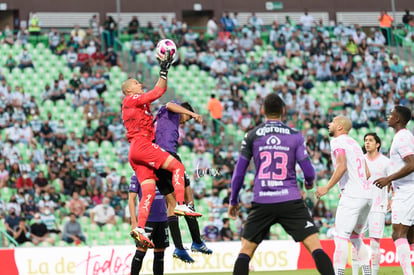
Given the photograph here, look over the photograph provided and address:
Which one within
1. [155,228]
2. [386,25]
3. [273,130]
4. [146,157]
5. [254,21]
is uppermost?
[254,21]

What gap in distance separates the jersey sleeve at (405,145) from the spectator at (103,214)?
37.1 feet

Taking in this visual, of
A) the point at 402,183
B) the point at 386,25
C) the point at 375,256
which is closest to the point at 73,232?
the point at 375,256

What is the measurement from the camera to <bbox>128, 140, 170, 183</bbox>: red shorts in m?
11.3

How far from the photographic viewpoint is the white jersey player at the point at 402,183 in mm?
11422

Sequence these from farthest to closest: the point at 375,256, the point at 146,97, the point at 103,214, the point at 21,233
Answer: the point at 103,214
the point at 21,233
the point at 375,256
the point at 146,97

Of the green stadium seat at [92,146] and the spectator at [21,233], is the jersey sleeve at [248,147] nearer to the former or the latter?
the spectator at [21,233]

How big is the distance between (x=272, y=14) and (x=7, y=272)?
898 inches

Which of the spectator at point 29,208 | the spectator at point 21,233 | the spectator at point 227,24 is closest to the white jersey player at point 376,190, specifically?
the spectator at point 21,233

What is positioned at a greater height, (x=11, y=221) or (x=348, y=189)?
(x=348, y=189)

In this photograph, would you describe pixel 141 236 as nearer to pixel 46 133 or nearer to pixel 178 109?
pixel 178 109

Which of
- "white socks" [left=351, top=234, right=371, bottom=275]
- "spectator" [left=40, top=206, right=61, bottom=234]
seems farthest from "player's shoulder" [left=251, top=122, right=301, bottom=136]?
"spectator" [left=40, top=206, right=61, bottom=234]

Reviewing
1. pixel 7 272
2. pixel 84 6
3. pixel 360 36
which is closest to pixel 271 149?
pixel 7 272

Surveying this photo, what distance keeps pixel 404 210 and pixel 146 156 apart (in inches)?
144

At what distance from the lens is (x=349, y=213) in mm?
11422
